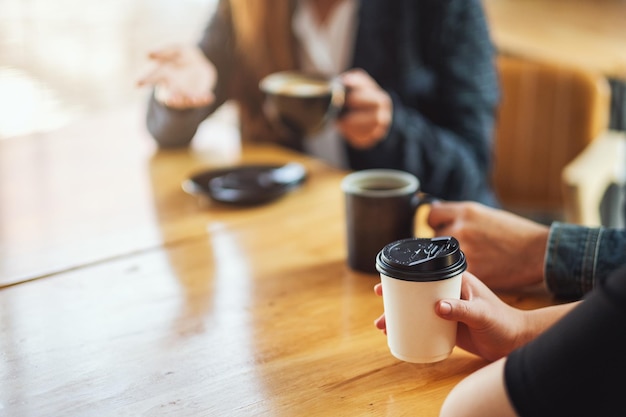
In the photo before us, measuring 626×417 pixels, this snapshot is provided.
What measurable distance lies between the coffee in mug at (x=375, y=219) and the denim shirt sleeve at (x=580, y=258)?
7.6 inches

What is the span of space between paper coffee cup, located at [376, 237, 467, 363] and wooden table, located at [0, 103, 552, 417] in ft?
0.11

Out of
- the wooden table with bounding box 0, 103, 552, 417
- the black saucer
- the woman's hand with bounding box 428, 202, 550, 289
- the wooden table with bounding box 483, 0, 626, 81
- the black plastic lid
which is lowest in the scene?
the wooden table with bounding box 0, 103, 552, 417

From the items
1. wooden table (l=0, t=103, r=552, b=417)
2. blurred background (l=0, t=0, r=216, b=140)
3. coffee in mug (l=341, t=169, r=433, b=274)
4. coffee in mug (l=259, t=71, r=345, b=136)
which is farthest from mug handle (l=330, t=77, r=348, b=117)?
blurred background (l=0, t=0, r=216, b=140)

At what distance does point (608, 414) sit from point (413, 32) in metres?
1.22

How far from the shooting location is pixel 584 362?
21.7 inches

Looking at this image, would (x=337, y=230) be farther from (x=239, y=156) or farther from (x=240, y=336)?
(x=239, y=156)

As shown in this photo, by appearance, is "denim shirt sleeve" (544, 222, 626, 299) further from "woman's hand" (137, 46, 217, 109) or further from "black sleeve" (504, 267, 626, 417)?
"woman's hand" (137, 46, 217, 109)

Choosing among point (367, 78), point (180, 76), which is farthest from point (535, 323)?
point (180, 76)

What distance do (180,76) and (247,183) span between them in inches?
11.3

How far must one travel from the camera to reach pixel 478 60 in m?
1.61

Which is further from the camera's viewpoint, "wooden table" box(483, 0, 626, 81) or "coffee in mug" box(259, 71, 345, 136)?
"wooden table" box(483, 0, 626, 81)

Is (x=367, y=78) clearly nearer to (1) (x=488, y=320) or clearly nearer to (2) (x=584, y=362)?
(1) (x=488, y=320)

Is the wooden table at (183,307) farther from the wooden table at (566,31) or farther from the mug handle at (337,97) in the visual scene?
the wooden table at (566,31)

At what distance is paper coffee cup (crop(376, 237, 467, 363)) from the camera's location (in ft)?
2.42
